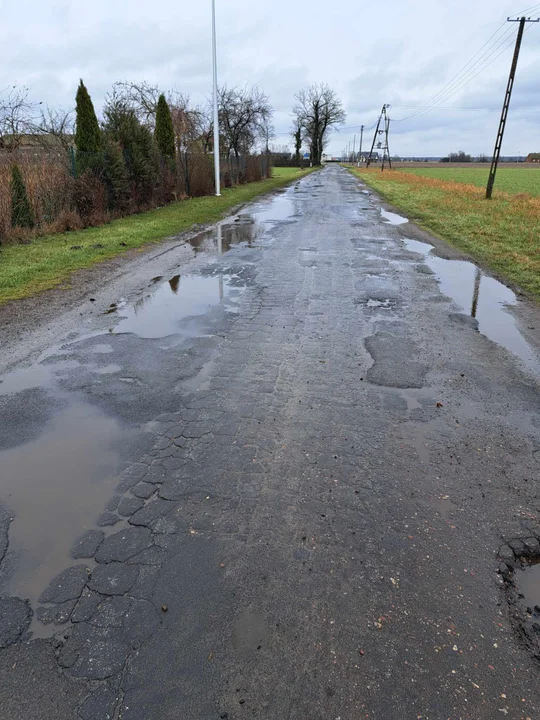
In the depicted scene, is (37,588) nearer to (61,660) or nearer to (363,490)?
(61,660)

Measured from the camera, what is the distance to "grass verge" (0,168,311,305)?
29.0 feet

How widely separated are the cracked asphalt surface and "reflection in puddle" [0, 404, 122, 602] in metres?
0.02

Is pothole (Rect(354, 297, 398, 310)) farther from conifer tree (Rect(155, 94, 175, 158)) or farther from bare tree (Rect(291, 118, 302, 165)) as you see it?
bare tree (Rect(291, 118, 302, 165))

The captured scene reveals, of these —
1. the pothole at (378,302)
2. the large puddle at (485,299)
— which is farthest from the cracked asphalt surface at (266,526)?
the pothole at (378,302)

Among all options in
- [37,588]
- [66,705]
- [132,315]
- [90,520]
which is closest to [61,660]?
[66,705]

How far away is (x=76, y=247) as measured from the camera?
11.7m

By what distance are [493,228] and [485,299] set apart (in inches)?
338

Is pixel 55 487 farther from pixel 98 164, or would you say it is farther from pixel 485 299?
pixel 98 164

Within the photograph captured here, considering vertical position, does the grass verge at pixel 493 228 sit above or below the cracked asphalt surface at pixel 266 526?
below

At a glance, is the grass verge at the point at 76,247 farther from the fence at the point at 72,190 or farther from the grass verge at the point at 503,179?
the grass verge at the point at 503,179

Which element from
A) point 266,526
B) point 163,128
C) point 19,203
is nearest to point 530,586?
point 266,526

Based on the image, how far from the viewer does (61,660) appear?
221 centimetres

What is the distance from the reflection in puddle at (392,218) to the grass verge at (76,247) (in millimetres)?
6501

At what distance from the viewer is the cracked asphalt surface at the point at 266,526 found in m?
2.12
